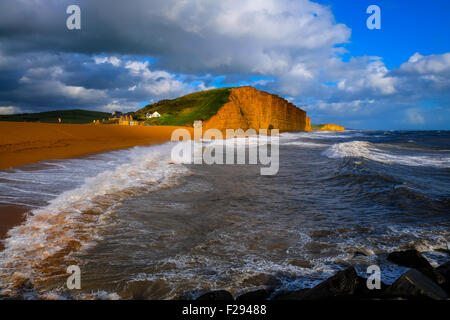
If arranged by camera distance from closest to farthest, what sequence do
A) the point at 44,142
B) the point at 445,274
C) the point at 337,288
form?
the point at 337,288 → the point at 445,274 → the point at 44,142

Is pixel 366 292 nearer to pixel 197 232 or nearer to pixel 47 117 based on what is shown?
pixel 197 232

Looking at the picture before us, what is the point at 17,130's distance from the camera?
13.7 m

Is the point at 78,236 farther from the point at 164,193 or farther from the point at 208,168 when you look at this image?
the point at 208,168

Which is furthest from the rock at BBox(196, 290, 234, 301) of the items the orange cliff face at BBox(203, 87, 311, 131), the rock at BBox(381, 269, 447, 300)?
the orange cliff face at BBox(203, 87, 311, 131)

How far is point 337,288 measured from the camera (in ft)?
7.93

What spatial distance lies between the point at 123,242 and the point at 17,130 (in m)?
14.0

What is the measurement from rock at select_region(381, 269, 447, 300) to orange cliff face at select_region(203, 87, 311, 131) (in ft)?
143

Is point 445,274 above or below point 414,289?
below

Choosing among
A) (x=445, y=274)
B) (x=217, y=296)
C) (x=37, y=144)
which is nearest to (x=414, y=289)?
(x=445, y=274)

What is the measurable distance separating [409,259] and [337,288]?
159 cm

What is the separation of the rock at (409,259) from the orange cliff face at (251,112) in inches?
1678

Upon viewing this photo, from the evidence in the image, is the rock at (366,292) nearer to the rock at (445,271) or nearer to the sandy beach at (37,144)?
the rock at (445,271)

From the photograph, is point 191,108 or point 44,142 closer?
point 44,142

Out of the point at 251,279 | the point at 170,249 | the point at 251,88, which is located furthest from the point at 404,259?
the point at 251,88
